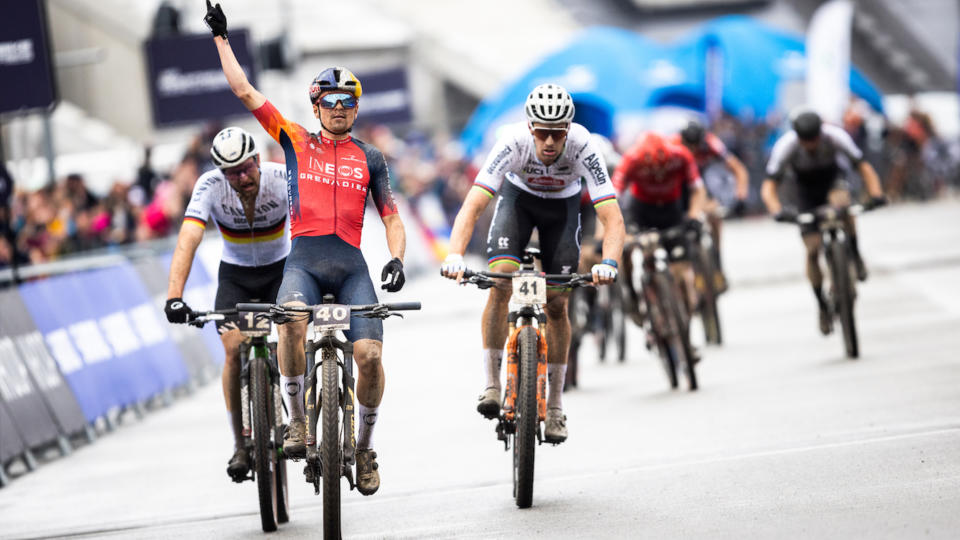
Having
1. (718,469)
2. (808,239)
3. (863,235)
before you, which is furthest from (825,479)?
(863,235)

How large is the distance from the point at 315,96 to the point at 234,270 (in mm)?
1547

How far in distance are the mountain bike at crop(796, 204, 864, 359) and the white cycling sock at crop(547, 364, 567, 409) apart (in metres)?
4.48

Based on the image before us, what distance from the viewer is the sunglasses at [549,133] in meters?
8.57

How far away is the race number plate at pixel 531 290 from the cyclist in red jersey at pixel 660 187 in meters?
4.87

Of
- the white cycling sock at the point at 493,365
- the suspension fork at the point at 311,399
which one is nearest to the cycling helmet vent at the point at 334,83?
the suspension fork at the point at 311,399

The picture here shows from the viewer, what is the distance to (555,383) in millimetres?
8945

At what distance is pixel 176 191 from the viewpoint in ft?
60.7

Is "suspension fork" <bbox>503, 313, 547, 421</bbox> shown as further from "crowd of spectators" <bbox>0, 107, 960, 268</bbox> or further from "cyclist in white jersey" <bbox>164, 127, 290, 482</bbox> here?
"crowd of spectators" <bbox>0, 107, 960, 268</bbox>

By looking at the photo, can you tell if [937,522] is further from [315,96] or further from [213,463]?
[213,463]

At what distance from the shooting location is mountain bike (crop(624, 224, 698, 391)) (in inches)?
475

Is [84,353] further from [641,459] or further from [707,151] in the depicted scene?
[707,151]

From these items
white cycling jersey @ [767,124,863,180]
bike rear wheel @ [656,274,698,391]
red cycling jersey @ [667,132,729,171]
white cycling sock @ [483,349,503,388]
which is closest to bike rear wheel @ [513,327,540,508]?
white cycling sock @ [483,349,503,388]

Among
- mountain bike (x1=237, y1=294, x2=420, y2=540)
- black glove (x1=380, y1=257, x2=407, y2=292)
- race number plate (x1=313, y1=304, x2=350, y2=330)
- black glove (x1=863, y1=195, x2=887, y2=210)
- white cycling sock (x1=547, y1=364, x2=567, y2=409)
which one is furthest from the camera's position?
black glove (x1=863, y1=195, x2=887, y2=210)

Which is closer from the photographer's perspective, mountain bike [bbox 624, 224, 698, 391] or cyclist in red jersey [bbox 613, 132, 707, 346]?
mountain bike [bbox 624, 224, 698, 391]
